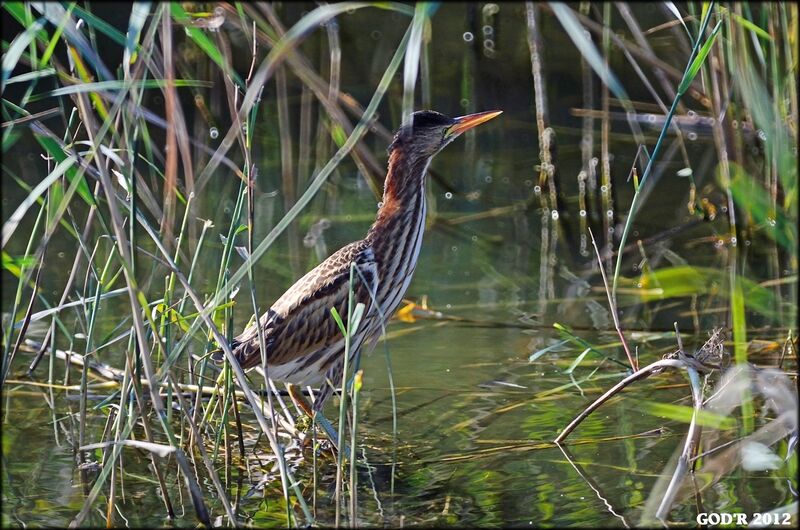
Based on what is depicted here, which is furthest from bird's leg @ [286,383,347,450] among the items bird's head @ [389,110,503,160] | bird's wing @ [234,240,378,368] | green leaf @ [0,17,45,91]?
green leaf @ [0,17,45,91]

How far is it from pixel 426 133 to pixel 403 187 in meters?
0.24

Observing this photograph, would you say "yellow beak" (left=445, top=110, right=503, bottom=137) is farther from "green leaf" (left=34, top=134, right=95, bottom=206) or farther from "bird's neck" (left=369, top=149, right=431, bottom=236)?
"green leaf" (left=34, top=134, right=95, bottom=206)

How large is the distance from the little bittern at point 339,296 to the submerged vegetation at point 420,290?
0.22 metres

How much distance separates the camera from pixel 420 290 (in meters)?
6.28

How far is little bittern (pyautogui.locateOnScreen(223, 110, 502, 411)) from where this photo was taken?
174 inches

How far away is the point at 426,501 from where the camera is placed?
3844 millimetres

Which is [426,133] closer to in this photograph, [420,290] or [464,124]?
[464,124]

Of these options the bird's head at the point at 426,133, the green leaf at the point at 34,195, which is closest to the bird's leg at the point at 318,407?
the bird's head at the point at 426,133

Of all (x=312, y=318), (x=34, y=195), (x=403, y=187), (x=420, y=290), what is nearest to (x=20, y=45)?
(x=34, y=195)

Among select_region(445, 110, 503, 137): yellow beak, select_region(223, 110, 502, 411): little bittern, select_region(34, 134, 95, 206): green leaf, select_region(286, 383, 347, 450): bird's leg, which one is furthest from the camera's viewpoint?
select_region(445, 110, 503, 137): yellow beak

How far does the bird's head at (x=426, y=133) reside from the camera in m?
4.68

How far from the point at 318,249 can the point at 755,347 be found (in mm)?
2786

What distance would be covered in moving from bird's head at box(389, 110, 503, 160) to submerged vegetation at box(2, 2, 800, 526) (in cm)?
25

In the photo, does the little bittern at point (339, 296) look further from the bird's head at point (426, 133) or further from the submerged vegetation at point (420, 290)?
the submerged vegetation at point (420, 290)
